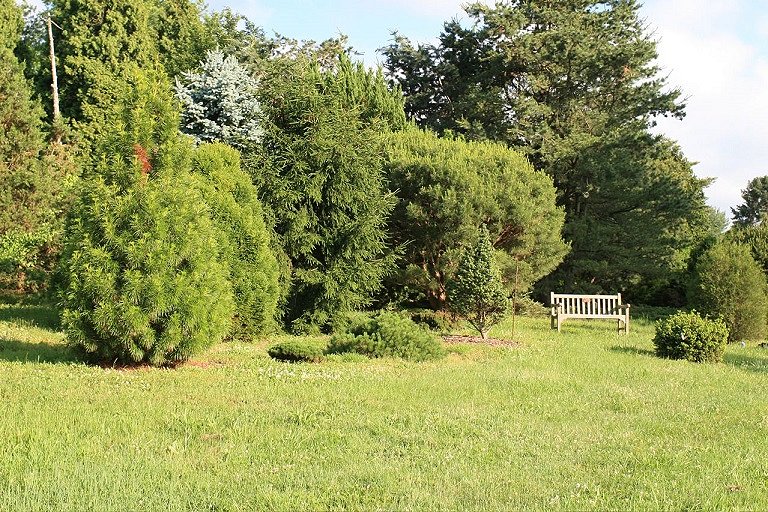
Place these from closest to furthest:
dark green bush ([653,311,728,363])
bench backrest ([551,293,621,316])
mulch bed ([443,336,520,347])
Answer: dark green bush ([653,311,728,363]) → mulch bed ([443,336,520,347]) → bench backrest ([551,293,621,316])

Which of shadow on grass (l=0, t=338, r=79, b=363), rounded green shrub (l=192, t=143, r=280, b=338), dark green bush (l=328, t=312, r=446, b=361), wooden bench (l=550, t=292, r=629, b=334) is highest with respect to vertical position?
rounded green shrub (l=192, t=143, r=280, b=338)

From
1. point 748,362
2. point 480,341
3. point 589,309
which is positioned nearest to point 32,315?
point 480,341

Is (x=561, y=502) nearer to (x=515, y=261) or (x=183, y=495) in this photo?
(x=183, y=495)

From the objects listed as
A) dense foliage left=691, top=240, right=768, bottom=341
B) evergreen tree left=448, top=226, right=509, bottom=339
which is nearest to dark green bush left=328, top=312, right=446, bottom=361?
evergreen tree left=448, top=226, right=509, bottom=339

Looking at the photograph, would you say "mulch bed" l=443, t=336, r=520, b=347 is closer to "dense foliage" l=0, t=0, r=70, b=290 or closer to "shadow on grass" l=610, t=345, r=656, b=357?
"shadow on grass" l=610, t=345, r=656, b=357

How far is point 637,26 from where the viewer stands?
99.1ft

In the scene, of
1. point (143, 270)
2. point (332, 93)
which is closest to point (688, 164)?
point (332, 93)

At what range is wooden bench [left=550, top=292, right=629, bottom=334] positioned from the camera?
18406 mm

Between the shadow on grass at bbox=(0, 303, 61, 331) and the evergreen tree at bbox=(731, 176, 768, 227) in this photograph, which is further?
the evergreen tree at bbox=(731, 176, 768, 227)

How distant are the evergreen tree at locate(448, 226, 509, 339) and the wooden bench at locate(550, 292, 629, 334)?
154 inches

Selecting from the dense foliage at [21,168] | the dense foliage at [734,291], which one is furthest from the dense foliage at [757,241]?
the dense foliage at [21,168]

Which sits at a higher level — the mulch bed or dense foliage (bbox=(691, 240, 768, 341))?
dense foliage (bbox=(691, 240, 768, 341))

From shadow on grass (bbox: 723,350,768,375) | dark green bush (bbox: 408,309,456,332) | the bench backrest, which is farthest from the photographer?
the bench backrest

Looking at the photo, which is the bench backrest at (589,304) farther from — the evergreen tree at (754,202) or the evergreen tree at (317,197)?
the evergreen tree at (754,202)
